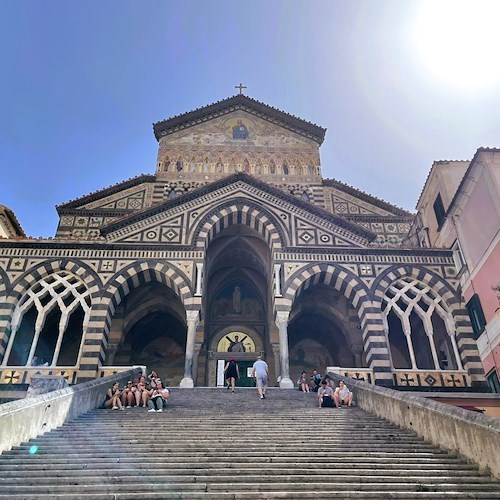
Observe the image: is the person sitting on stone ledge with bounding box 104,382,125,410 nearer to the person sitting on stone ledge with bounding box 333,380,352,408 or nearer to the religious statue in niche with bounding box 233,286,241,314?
the person sitting on stone ledge with bounding box 333,380,352,408

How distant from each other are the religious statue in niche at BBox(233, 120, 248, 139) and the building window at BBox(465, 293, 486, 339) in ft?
54.4

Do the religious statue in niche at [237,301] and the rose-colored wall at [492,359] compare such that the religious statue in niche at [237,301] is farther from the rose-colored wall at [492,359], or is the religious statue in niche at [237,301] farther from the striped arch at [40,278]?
the rose-colored wall at [492,359]

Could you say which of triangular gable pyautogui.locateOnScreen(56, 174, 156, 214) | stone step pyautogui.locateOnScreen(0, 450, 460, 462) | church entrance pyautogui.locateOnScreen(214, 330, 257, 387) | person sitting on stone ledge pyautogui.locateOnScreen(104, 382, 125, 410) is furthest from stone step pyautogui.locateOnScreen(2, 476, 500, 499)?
triangular gable pyautogui.locateOnScreen(56, 174, 156, 214)

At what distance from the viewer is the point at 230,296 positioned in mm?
23531

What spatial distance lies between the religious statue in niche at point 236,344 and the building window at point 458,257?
9.59m

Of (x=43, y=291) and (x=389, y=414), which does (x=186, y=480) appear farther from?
(x=43, y=291)

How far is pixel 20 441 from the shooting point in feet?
27.6

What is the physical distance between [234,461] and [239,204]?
14831mm

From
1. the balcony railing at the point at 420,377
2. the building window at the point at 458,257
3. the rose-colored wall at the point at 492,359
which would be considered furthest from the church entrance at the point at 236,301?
the rose-colored wall at the point at 492,359

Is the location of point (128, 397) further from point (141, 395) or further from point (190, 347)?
point (190, 347)

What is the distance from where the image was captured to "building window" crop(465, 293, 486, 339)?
A: 17.6 metres

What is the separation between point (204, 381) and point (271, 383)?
2.86m

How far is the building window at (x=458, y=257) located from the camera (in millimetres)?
19250

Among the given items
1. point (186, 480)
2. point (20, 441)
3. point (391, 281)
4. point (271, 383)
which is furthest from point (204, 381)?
point (186, 480)
